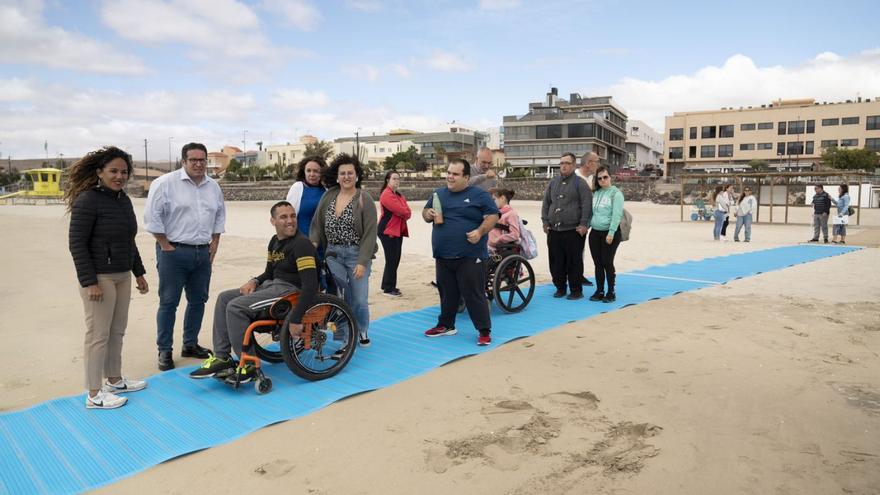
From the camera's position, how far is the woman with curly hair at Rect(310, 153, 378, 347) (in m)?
4.81

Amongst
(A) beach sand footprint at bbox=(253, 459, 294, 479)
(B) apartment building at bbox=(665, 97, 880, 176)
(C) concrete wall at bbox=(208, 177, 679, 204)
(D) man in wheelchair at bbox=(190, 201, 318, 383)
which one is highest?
(B) apartment building at bbox=(665, 97, 880, 176)

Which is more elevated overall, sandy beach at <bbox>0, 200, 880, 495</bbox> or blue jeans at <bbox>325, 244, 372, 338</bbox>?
blue jeans at <bbox>325, 244, 372, 338</bbox>

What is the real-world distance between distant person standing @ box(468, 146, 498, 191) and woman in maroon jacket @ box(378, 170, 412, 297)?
38.9 inches

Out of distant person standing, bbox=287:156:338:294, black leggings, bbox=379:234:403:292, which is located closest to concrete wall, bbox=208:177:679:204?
black leggings, bbox=379:234:403:292

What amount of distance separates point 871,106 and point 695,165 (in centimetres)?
1743

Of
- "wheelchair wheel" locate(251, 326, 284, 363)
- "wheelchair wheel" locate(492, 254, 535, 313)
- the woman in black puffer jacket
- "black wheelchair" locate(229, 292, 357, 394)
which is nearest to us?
the woman in black puffer jacket

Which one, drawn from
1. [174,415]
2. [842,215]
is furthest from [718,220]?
[174,415]

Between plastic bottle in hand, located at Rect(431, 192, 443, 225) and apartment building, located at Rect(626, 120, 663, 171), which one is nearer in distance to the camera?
plastic bottle in hand, located at Rect(431, 192, 443, 225)

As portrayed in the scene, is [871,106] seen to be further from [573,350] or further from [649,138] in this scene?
[573,350]

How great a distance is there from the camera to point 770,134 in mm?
64125

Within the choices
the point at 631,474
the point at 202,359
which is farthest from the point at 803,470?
the point at 202,359

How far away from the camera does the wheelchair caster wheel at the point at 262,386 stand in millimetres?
3926

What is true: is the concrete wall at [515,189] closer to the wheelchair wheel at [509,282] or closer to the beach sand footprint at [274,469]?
the wheelchair wheel at [509,282]

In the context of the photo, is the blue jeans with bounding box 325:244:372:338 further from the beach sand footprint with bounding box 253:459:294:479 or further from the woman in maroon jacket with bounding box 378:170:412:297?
the woman in maroon jacket with bounding box 378:170:412:297
